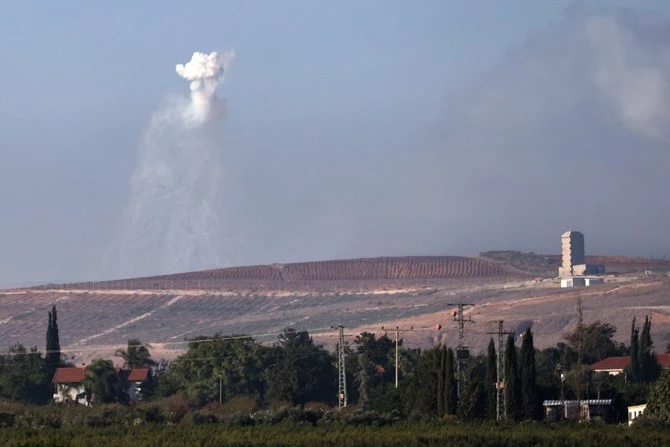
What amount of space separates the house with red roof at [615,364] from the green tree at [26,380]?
34.3m

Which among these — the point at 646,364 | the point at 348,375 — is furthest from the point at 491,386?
the point at 348,375

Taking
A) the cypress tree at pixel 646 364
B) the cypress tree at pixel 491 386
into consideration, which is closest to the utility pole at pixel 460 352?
Result: the cypress tree at pixel 491 386

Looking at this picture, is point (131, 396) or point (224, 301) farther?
point (224, 301)

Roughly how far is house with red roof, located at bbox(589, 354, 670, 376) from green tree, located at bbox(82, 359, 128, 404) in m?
29.3

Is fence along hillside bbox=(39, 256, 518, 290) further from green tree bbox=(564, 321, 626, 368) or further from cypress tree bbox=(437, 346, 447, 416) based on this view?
cypress tree bbox=(437, 346, 447, 416)

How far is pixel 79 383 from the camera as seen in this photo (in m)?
90.8

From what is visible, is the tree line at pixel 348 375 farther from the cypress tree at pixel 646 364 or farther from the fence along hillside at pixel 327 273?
the fence along hillside at pixel 327 273

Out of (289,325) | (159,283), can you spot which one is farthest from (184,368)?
(159,283)

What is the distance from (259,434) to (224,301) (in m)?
101

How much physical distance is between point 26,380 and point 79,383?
3347mm

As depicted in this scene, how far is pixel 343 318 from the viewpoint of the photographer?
480 feet

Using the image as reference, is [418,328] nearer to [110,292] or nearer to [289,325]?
[289,325]

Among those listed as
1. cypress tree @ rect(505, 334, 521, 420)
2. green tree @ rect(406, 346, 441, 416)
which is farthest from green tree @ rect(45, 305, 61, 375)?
cypress tree @ rect(505, 334, 521, 420)

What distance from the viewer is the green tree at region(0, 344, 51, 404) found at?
89.9 m
